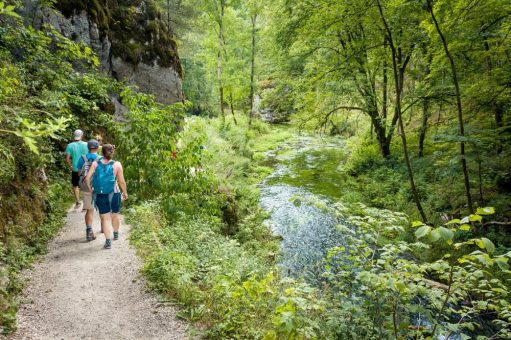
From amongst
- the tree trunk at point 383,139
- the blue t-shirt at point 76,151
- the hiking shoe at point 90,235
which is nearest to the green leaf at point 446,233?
the hiking shoe at point 90,235

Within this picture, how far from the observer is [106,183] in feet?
20.7

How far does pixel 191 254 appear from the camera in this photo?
261 inches

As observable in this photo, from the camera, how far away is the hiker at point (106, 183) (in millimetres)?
6281

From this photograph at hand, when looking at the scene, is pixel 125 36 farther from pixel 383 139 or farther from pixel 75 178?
pixel 383 139

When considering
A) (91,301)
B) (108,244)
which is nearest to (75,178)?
(108,244)

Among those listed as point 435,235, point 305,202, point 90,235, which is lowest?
point 90,235

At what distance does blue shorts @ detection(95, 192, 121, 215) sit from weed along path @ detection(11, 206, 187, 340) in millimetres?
764

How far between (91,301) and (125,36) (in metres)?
13.6

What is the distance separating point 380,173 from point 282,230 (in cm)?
695

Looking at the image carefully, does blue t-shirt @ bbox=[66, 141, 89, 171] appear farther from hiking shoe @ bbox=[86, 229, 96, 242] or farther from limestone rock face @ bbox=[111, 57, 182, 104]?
limestone rock face @ bbox=[111, 57, 182, 104]

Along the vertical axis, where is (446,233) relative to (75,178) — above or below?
below

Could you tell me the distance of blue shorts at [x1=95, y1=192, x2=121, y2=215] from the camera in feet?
21.1

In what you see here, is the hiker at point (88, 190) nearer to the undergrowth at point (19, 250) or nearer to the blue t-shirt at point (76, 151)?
the undergrowth at point (19, 250)

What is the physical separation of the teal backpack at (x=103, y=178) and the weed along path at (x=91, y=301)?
121 centimetres
